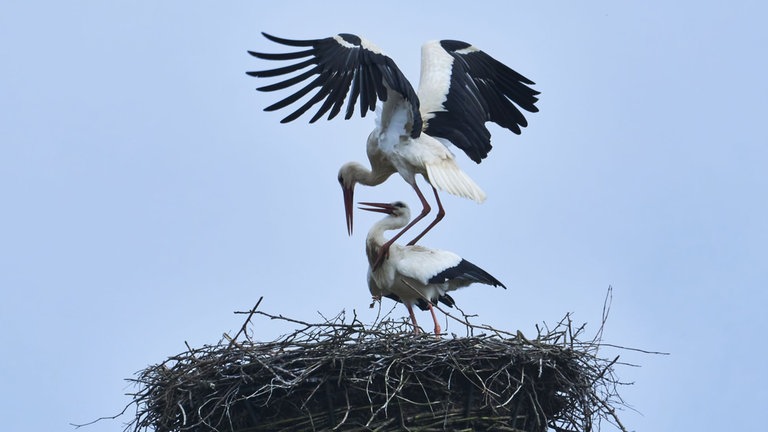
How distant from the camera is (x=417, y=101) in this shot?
26.9ft

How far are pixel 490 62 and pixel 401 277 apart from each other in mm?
1947

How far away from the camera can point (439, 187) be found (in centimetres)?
822

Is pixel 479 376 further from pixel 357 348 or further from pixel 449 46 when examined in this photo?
pixel 449 46

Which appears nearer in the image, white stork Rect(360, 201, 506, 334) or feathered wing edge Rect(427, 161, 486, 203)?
white stork Rect(360, 201, 506, 334)

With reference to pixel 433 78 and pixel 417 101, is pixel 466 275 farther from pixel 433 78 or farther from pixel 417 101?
pixel 433 78

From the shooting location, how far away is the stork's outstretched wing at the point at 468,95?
346 inches

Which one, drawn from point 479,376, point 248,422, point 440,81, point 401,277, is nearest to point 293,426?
point 248,422

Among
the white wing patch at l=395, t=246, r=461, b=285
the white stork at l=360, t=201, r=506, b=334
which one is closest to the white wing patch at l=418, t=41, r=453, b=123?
the white stork at l=360, t=201, r=506, b=334

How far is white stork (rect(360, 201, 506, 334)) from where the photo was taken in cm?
804

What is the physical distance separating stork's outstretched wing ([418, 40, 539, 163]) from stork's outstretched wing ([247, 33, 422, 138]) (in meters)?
0.76

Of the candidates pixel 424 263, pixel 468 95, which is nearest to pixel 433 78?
pixel 468 95

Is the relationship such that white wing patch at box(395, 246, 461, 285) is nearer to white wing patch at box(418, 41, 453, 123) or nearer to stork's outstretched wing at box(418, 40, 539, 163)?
stork's outstretched wing at box(418, 40, 539, 163)

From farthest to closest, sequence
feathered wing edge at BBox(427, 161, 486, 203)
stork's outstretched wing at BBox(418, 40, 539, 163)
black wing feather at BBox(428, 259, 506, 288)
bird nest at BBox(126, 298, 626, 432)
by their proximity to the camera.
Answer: stork's outstretched wing at BBox(418, 40, 539, 163) → feathered wing edge at BBox(427, 161, 486, 203) → black wing feather at BBox(428, 259, 506, 288) → bird nest at BBox(126, 298, 626, 432)

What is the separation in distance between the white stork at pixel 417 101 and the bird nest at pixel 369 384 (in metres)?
1.32
